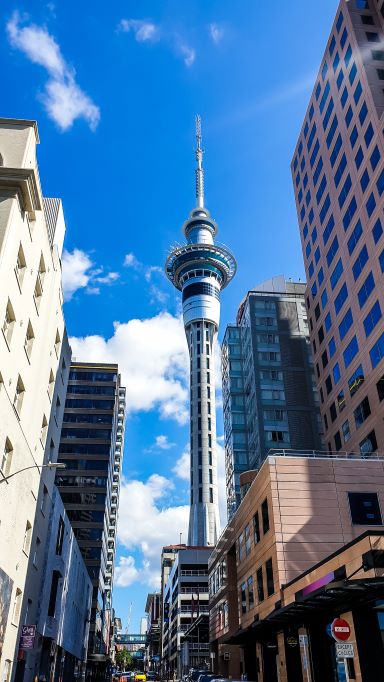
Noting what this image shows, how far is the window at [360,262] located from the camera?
53719 millimetres

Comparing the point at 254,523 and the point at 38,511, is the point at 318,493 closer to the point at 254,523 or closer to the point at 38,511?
the point at 254,523

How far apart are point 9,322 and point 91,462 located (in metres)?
81.1

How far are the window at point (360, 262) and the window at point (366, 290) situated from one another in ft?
5.80

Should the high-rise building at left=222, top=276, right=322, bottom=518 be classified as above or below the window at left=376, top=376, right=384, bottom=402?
above

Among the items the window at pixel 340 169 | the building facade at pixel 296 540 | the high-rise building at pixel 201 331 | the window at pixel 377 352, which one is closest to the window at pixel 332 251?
the window at pixel 340 169

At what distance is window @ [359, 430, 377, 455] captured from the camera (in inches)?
1984

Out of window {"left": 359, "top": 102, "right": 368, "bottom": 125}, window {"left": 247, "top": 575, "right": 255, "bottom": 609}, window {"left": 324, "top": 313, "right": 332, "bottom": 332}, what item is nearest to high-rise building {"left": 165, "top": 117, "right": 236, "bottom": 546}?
window {"left": 324, "top": 313, "right": 332, "bottom": 332}

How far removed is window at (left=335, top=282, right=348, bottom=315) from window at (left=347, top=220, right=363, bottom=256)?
3.76m

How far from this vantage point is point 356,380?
179ft

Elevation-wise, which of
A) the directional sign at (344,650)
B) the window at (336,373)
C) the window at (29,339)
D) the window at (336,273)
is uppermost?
the window at (336,273)

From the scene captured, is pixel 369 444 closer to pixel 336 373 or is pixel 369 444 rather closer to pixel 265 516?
pixel 336 373

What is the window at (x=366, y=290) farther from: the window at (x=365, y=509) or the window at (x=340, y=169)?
the window at (x=365, y=509)

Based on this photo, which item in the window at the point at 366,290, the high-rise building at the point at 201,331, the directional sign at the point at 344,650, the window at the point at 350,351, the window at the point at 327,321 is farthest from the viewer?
the high-rise building at the point at 201,331

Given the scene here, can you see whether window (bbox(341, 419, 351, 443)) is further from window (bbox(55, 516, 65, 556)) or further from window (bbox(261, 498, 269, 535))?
window (bbox(55, 516, 65, 556))
